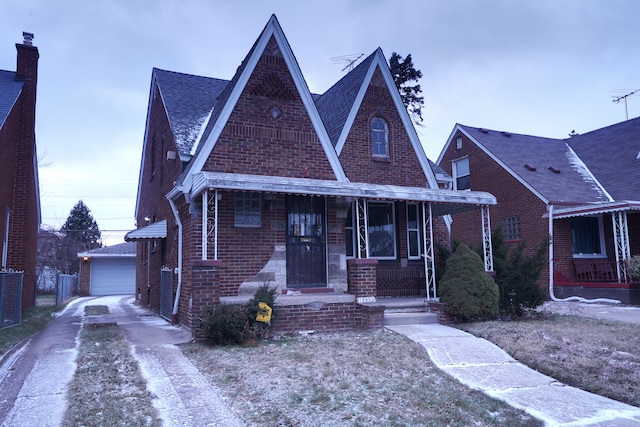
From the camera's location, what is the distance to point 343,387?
5.81 metres

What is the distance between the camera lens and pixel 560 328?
9445mm

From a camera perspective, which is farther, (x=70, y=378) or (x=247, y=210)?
(x=247, y=210)

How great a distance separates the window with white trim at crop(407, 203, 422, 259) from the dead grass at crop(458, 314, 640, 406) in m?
3.47

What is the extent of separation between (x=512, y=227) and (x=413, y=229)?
8.64 m

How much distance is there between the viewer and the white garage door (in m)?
31.9

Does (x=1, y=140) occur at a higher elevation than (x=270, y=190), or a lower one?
higher

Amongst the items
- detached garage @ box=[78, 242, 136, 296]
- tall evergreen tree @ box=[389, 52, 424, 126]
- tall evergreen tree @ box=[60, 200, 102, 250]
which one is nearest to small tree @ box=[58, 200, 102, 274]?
tall evergreen tree @ box=[60, 200, 102, 250]

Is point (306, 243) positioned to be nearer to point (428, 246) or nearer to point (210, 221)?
point (210, 221)

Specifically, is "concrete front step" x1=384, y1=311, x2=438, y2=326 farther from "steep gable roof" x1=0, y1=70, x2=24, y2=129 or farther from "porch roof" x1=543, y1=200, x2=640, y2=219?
"steep gable roof" x1=0, y1=70, x2=24, y2=129

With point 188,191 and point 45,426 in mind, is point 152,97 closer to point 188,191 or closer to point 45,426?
point 188,191

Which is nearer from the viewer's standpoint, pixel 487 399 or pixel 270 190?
pixel 487 399

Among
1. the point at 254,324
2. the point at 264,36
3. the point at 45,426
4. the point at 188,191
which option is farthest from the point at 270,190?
the point at 45,426

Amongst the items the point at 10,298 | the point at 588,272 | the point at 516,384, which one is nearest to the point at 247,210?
the point at 10,298

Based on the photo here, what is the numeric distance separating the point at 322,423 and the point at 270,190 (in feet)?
17.5
